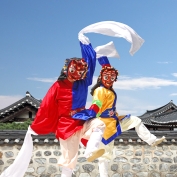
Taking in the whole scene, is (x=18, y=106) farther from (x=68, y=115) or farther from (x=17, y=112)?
(x=68, y=115)

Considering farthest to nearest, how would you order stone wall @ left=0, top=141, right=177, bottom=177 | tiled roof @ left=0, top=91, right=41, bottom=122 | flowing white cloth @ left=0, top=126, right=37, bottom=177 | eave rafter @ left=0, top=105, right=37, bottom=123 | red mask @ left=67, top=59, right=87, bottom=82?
eave rafter @ left=0, top=105, right=37, bottom=123, tiled roof @ left=0, top=91, right=41, bottom=122, stone wall @ left=0, top=141, right=177, bottom=177, flowing white cloth @ left=0, top=126, right=37, bottom=177, red mask @ left=67, top=59, right=87, bottom=82

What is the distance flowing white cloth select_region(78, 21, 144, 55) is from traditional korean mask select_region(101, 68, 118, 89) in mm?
406

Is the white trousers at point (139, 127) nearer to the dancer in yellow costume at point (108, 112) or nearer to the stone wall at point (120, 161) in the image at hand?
the dancer in yellow costume at point (108, 112)

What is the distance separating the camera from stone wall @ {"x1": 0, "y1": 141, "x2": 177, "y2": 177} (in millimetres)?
7516

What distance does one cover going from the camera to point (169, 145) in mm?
8172

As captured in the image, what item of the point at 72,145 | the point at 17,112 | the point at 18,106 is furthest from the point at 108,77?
the point at 17,112

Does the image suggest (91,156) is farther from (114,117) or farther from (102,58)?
(102,58)

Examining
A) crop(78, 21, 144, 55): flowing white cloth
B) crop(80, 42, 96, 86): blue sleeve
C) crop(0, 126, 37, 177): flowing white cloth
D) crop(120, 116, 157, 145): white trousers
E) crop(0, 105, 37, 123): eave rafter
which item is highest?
crop(0, 105, 37, 123): eave rafter

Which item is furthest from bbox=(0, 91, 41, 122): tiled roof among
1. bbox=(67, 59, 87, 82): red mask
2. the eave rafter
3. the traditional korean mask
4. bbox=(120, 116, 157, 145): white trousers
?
bbox=(67, 59, 87, 82): red mask

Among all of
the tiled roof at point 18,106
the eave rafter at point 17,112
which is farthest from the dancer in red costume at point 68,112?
the eave rafter at point 17,112

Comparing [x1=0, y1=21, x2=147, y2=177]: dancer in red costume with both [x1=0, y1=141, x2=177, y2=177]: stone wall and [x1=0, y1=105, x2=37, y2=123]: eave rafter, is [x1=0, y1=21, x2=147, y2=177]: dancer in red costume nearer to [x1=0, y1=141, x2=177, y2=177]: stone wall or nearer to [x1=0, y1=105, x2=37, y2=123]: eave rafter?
[x1=0, y1=141, x2=177, y2=177]: stone wall

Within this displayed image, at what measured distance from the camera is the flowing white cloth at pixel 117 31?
5328 millimetres

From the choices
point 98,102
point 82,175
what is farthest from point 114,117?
point 82,175

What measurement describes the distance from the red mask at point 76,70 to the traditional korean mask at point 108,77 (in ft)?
2.24
